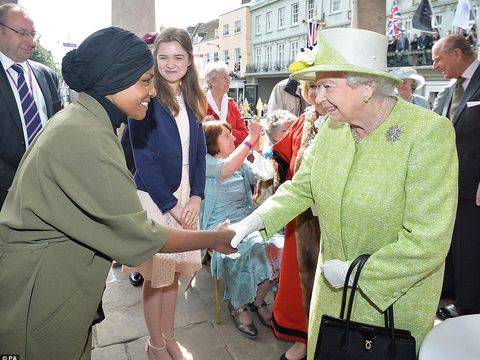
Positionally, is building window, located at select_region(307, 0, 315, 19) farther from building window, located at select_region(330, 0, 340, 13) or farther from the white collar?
the white collar

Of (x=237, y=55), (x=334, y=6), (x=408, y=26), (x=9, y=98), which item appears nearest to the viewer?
(x=9, y=98)

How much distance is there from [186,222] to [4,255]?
1.24m

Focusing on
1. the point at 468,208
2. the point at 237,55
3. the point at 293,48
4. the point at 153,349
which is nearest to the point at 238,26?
the point at 237,55

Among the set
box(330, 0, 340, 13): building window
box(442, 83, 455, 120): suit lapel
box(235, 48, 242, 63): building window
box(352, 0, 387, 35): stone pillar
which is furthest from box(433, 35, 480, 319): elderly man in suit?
box(235, 48, 242, 63): building window

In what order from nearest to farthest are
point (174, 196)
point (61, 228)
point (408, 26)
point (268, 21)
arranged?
1. point (61, 228)
2. point (174, 196)
3. point (408, 26)
4. point (268, 21)

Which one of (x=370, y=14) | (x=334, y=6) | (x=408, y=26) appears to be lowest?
(x=370, y=14)

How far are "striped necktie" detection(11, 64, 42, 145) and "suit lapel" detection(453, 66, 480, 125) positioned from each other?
345 centimetres

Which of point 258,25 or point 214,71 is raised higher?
point 258,25

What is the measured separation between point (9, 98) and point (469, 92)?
12.1ft

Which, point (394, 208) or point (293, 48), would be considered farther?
point (293, 48)

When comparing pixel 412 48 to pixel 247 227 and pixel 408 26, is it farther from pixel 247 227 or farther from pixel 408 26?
pixel 247 227

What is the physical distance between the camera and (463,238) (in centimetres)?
335

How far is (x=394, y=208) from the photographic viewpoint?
4.91 feet

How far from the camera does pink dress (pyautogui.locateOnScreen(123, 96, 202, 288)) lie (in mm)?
2426
